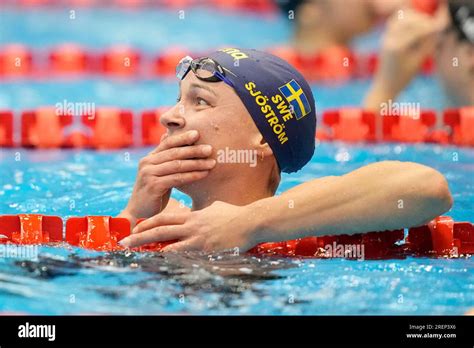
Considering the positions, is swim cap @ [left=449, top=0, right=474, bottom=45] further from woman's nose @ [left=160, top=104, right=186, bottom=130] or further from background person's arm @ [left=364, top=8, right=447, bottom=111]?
woman's nose @ [left=160, top=104, right=186, bottom=130]

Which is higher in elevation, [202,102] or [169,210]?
[202,102]

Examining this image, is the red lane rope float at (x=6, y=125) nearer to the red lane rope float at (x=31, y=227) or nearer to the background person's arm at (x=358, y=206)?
the red lane rope float at (x=31, y=227)

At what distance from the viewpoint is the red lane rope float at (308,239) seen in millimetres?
3338

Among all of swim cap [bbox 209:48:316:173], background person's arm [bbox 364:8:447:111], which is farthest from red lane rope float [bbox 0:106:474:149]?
swim cap [bbox 209:48:316:173]

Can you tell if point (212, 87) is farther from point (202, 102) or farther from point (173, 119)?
point (173, 119)

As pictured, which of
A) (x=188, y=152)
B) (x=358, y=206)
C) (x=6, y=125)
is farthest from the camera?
(x=6, y=125)

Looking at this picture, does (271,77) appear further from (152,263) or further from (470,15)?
(470,15)

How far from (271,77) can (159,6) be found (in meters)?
7.74

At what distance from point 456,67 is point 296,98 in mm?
2751

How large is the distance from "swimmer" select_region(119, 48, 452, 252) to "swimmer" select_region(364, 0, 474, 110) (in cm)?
267

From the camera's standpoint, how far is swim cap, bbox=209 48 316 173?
3367mm

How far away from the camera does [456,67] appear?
5938 millimetres

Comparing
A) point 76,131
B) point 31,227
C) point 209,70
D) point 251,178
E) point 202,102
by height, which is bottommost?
point 31,227

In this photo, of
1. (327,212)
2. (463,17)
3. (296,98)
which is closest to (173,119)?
(296,98)
